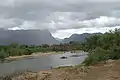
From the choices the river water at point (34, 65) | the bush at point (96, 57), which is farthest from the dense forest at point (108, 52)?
the river water at point (34, 65)

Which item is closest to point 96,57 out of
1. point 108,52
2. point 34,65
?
point 108,52

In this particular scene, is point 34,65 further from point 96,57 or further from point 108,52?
point 96,57

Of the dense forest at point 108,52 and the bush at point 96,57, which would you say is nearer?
the bush at point 96,57

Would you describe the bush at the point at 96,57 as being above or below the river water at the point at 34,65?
above

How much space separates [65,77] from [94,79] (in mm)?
3425

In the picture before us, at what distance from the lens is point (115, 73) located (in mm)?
21188

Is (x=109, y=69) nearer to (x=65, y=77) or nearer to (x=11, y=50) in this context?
(x=65, y=77)

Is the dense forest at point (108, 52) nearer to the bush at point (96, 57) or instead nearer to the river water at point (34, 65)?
the bush at point (96, 57)

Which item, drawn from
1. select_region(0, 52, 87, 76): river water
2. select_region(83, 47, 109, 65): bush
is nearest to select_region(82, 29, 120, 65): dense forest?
select_region(83, 47, 109, 65): bush

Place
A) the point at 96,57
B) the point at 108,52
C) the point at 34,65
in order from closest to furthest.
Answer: the point at 96,57, the point at 108,52, the point at 34,65

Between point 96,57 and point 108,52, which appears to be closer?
point 96,57

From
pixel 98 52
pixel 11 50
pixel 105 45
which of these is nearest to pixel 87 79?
pixel 98 52

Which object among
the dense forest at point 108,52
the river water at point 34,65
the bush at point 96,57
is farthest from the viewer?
the river water at point 34,65

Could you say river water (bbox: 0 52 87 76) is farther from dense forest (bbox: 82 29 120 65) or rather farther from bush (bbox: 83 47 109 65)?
bush (bbox: 83 47 109 65)
